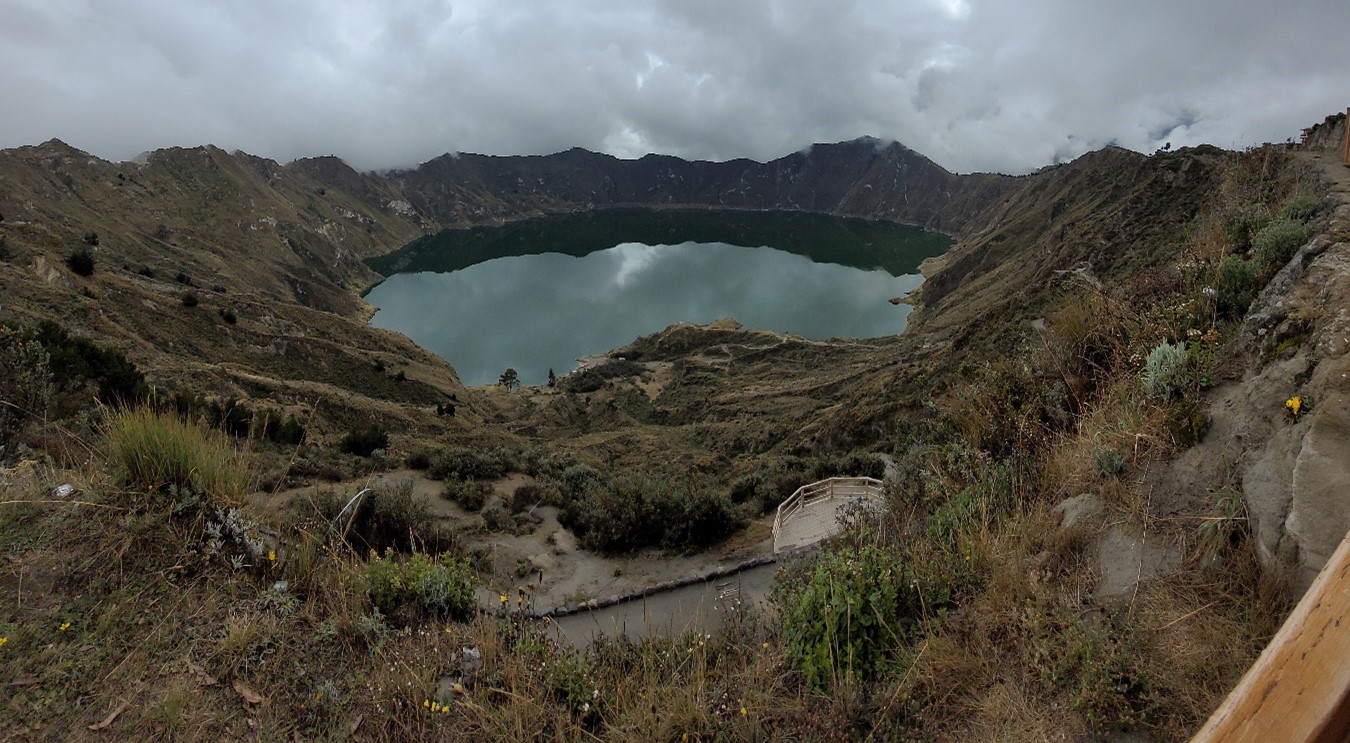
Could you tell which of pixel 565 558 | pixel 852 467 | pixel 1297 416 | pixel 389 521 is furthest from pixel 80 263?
pixel 1297 416

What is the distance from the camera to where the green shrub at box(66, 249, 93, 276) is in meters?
37.4

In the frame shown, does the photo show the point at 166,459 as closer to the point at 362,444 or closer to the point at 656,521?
the point at 656,521

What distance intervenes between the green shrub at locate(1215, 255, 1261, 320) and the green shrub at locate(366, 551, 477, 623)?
597cm

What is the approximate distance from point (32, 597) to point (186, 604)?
2.15 feet

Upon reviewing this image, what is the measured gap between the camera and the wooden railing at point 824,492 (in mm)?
11633

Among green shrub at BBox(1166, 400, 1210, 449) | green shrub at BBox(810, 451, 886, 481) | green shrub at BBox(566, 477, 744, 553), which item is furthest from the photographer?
green shrub at BBox(810, 451, 886, 481)

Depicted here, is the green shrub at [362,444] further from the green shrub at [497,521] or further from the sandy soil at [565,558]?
the green shrub at [497,521]

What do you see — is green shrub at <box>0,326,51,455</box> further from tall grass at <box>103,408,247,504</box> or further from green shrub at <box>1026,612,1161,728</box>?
green shrub at <box>1026,612,1161,728</box>

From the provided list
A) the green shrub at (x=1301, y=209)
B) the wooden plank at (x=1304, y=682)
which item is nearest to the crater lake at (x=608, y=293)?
the green shrub at (x=1301, y=209)

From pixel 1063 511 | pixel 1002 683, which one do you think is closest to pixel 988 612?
pixel 1002 683

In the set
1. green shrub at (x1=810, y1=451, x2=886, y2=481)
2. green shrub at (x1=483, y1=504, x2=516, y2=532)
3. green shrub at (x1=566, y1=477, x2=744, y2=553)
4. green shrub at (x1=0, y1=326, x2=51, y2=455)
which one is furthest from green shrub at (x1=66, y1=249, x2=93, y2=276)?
green shrub at (x1=810, y1=451, x2=886, y2=481)

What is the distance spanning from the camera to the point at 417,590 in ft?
12.4

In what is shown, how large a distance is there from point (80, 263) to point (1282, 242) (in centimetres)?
5448

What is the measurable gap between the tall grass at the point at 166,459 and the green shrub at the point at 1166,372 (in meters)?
5.96
